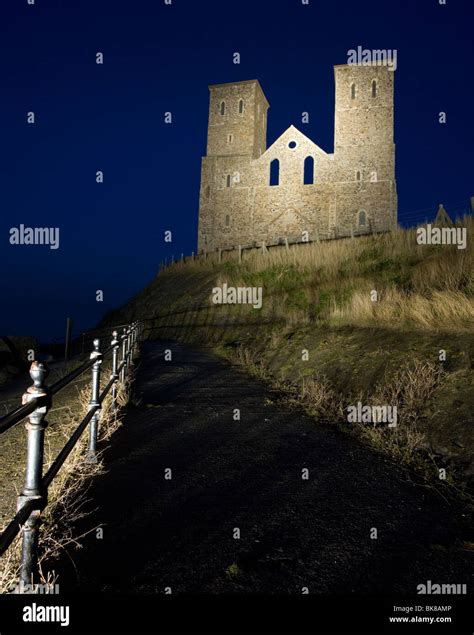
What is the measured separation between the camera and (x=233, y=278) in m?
19.7

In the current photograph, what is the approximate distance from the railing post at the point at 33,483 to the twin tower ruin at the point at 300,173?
39.0 meters

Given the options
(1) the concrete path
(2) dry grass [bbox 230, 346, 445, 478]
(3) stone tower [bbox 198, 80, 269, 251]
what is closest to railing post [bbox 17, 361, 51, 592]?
(1) the concrete path

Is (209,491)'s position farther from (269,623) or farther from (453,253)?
(453,253)

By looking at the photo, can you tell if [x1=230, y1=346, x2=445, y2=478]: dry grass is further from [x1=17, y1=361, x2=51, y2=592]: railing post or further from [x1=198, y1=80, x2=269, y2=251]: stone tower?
[x1=198, y1=80, x2=269, y2=251]: stone tower

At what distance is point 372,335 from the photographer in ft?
27.0

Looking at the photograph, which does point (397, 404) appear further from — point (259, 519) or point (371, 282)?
point (371, 282)

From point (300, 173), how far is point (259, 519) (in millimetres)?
44438

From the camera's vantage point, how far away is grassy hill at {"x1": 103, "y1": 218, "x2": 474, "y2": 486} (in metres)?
5.02

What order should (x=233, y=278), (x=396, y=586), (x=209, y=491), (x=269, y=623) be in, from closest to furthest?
1. (x=269, y=623)
2. (x=396, y=586)
3. (x=209, y=491)
4. (x=233, y=278)

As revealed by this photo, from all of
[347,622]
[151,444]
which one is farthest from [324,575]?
[151,444]

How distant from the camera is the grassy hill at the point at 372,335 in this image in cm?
502

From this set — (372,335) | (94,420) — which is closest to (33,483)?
(94,420)

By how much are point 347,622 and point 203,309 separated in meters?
17.9

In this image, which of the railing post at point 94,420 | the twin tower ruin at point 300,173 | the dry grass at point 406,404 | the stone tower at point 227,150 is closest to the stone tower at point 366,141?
the twin tower ruin at point 300,173
